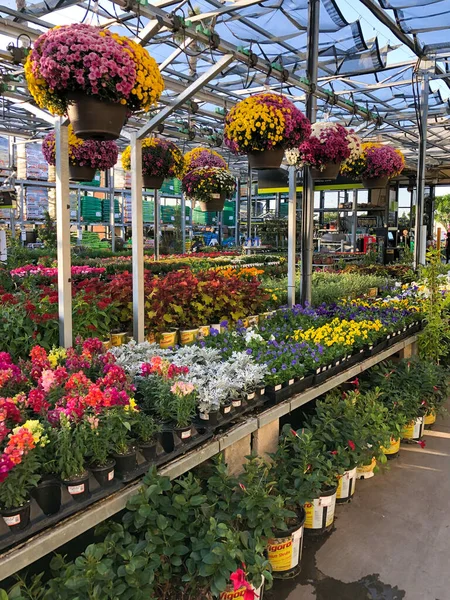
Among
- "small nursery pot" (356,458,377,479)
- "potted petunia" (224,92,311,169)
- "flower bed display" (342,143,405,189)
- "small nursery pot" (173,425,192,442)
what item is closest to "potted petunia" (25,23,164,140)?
"potted petunia" (224,92,311,169)

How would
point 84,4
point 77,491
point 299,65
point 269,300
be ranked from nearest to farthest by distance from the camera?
point 77,491 < point 269,300 < point 84,4 < point 299,65

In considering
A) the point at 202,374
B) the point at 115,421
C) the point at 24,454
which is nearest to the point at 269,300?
the point at 202,374

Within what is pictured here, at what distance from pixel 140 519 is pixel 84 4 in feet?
19.1

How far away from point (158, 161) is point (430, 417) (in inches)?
126

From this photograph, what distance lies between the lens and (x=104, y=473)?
1689 millimetres

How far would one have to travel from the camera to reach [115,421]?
1.73 metres

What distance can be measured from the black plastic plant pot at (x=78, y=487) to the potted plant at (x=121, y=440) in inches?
6.0

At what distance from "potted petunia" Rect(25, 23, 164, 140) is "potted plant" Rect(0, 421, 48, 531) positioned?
4.09 ft

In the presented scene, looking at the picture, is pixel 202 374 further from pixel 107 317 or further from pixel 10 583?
pixel 10 583

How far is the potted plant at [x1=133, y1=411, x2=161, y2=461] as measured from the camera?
1.86 meters

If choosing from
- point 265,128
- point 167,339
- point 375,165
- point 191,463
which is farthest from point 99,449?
point 375,165

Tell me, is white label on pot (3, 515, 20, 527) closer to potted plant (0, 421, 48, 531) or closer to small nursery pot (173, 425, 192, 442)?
potted plant (0, 421, 48, 531)

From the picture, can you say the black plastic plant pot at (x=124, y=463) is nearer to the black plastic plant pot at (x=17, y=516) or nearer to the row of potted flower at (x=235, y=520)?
the row of potted flower at (x=235, y=520)

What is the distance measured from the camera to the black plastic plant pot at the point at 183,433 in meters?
1.98
